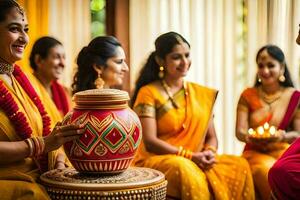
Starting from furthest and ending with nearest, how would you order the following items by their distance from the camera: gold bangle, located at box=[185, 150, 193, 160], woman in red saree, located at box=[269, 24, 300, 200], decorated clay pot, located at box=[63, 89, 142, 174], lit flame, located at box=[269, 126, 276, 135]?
lit flame, located at box=[269, 126, 276, 135] < gold bangle, located at box=[185, 150, 193, 160] < woman in red saree, located at box=[269, 24, 300, 200] < decorated clay pot, located at box=[63, 89, 142, 174]

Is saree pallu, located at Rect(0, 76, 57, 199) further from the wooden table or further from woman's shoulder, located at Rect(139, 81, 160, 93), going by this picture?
woman's shoulder, located at Rect(139, 81, 160, 93)

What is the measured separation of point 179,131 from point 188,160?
385 millimetres

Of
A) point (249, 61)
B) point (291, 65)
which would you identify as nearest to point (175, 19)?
point (249, 61)

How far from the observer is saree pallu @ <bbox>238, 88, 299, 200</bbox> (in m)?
4.16

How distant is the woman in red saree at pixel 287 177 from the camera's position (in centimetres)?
295

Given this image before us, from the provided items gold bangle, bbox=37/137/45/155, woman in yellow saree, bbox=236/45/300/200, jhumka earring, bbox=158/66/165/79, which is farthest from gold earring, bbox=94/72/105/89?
gold bangle, bbox=37/137/45/155

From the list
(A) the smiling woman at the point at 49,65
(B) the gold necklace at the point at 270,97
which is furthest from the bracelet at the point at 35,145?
(B) the gold necklace at the point at 270,97

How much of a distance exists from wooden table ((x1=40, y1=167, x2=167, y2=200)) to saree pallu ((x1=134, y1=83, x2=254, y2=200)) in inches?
34.1

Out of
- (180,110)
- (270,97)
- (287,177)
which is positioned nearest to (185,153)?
(180,110)

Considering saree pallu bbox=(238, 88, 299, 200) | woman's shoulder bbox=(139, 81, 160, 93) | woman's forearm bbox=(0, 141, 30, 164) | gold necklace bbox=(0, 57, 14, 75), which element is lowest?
saree pallu bbox=(238, 88, 299, 200)

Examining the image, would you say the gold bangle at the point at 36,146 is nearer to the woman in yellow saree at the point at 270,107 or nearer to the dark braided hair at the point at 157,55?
the dark braided hair at the point at 157,55

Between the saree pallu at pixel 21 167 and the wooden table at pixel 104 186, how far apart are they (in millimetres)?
71

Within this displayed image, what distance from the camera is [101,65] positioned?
4.18 m

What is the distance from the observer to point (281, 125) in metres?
4.46
